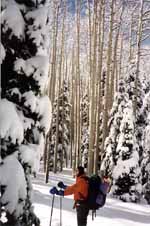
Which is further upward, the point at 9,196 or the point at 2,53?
the point at 2,53

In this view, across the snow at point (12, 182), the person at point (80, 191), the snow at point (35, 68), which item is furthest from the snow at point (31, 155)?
the person at point (80, 191)

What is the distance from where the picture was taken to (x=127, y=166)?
1908 cm

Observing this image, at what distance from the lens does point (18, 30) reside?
634 centimetres

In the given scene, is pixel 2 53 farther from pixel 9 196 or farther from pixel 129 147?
pixel 129 147

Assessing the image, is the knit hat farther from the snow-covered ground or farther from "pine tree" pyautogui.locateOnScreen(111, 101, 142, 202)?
"pine tree" pyautogui.locateOnScreen(111, 101, 142, 202)

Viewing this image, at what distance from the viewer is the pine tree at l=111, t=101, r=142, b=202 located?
62.4ft

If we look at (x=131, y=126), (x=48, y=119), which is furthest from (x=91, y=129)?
(x=48, y=119)

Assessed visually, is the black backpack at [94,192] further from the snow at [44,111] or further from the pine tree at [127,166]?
the pine tree at [127,166]

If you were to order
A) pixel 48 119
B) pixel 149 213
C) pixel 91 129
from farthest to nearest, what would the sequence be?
1. pixel 91 129
2. pixel 149 213
3. pixel 48 119

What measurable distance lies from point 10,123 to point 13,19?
129 centimetres

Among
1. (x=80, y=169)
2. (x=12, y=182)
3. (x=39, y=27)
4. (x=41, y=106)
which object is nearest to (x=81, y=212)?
(x=80, y=169)

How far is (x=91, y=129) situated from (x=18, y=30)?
12.6 meters

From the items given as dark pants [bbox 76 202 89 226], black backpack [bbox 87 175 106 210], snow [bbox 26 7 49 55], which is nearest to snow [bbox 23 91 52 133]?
snow [bbox 26 7 49 55]

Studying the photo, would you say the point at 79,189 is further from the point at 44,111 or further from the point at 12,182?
the point at 12,182
